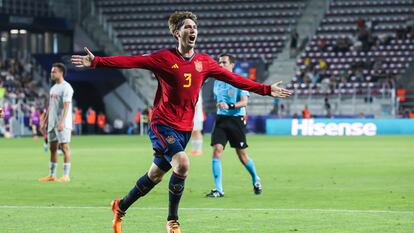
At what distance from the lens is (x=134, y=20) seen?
210ft

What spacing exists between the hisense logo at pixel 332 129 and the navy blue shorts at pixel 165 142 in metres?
39.9

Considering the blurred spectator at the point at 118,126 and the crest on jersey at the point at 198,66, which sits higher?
the crest on jersey at the point at 198,66

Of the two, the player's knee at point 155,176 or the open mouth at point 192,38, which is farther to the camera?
the player's knee at point 155,176

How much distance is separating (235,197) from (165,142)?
561 cm

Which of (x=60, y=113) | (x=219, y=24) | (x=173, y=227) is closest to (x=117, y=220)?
(x=173, y=227)

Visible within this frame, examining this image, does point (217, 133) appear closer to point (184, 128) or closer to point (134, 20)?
point (184, 128)

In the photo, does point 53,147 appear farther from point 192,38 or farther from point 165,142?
point 192,38

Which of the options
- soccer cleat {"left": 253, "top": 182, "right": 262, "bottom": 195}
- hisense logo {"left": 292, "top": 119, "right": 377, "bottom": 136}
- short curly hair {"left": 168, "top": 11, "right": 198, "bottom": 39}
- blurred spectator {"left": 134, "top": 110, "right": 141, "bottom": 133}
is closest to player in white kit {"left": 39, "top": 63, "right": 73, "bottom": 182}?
soccer cleat {"left": 253, "top": 182, "right": 262, "bottom": 195}

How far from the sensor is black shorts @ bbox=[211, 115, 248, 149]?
16.9m

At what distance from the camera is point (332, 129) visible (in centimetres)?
5103

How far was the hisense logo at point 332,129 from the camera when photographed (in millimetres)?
50438

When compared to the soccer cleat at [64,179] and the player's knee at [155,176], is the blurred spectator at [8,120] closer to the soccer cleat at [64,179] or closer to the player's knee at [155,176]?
the soccer cleat at [64,179]

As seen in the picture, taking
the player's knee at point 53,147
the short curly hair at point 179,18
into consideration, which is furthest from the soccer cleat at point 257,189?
the short curly hair at point 179,18

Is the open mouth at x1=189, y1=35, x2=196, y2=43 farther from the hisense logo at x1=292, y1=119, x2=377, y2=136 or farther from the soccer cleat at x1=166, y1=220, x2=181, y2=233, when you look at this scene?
the hisense logo at x1=292, y1=119, x2=377, y2=136
